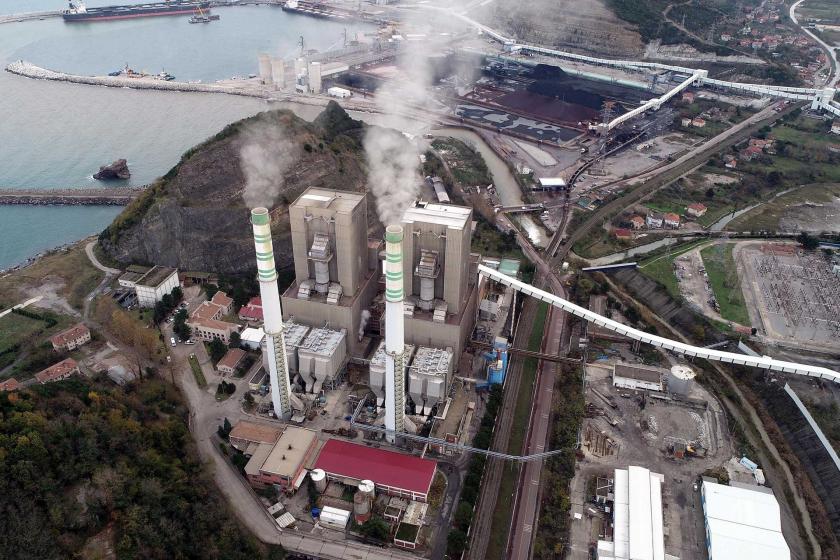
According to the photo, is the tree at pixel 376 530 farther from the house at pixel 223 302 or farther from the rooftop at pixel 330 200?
the house at pixel 223 302

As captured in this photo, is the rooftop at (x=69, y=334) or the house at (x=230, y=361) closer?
the rooftop at (x=69, y=334)

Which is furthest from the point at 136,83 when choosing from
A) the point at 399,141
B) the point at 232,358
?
the point at 232,358

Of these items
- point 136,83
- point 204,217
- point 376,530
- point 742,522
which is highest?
point 204,217

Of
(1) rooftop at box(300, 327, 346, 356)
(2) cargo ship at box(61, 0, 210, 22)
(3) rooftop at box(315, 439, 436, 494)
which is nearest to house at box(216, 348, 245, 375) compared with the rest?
(1) rooftop at box(300, 327, 346, 356)

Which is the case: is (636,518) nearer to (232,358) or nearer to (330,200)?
(330,200)

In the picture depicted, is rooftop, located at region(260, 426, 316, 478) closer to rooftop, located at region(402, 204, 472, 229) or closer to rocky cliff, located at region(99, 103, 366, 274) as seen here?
rooftop, located at region(402, 204, 472, 229)

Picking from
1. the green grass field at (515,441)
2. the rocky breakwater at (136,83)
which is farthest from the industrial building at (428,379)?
the rocky breakwater at (136,83)
